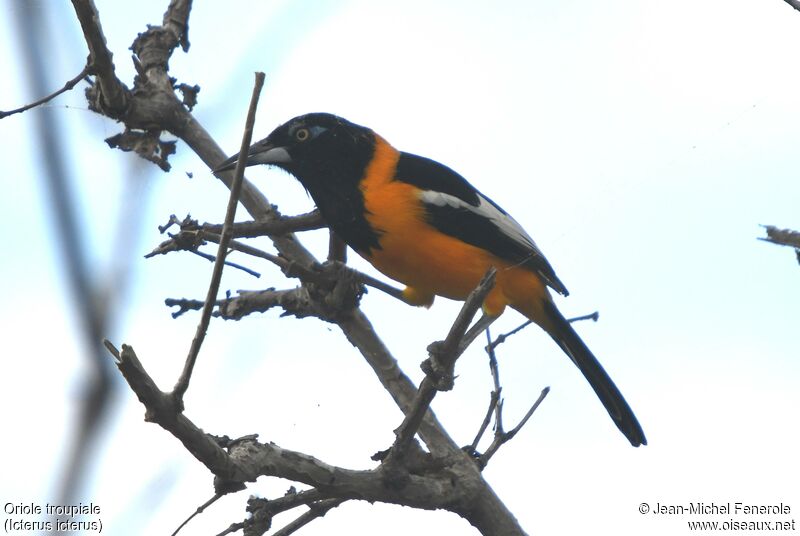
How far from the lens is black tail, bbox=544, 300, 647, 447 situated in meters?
5.42

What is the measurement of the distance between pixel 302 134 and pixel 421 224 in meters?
0.96

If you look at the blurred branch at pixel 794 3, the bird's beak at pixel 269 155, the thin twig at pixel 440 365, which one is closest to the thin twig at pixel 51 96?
the bird's beak at pixel 269 155

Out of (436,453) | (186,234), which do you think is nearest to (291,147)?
(186,234)

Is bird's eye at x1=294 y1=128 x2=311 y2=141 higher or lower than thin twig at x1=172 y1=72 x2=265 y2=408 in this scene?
higher

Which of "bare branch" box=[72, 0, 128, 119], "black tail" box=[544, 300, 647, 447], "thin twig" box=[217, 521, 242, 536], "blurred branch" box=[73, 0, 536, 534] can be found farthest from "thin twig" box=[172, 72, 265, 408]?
"black tail" box=[544, 300, 647, 447]

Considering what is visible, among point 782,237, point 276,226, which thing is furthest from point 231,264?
point 782,237

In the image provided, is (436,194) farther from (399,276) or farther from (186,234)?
(186,234)

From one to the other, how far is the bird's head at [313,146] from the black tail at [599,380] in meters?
1.41

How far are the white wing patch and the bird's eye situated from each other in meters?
0.77

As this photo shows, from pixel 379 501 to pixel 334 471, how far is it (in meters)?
0.37

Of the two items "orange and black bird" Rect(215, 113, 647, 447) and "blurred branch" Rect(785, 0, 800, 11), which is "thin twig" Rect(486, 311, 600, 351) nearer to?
"orange and black bird" Rect(215, 113, 647, 447)

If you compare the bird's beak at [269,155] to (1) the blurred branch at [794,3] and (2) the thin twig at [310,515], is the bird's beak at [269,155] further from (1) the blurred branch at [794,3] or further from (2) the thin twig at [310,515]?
(1) the blurred branch at [794,3]

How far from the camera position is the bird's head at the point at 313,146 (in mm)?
5281

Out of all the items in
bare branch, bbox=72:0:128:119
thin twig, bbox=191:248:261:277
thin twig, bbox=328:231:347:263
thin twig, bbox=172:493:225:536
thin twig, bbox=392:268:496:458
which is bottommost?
thin twig, bbox=172:493:225:536
